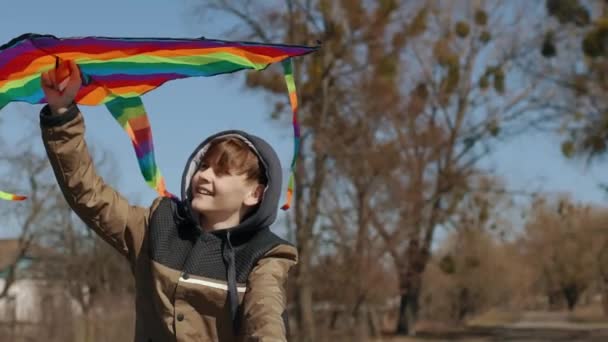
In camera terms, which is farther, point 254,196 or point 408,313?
point 408,313

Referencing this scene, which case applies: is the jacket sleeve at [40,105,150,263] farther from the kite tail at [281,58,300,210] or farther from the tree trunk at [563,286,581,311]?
the tree trunk at [563,286,581,311]

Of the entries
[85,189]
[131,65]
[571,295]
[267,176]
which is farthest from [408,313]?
[571,295]

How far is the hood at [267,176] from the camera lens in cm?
298

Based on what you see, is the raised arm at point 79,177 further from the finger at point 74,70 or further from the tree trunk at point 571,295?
the tree trunk at point 571,295

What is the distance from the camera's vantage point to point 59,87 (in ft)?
9.18

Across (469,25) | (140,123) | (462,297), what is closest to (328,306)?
(469,25)

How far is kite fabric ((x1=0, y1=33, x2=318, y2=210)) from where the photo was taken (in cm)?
305

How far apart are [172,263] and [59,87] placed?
23.7 inches

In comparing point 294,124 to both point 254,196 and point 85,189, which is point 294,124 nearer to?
point 254,196

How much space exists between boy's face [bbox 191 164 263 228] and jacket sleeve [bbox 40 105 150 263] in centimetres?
22

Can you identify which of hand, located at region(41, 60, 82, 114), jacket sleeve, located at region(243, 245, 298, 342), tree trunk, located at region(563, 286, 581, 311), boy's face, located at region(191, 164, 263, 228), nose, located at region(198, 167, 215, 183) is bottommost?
jacket sleeve, located at region(243, 245, 298, 342)

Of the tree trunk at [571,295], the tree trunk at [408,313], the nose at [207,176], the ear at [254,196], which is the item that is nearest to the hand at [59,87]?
the nose at [207,176]

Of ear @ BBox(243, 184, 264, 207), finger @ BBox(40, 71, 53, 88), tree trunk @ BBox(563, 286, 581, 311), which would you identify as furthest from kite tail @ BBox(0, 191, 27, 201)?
tree trunk @ BBox(563, 286, 581, 311)

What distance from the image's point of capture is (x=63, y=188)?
292 cm
